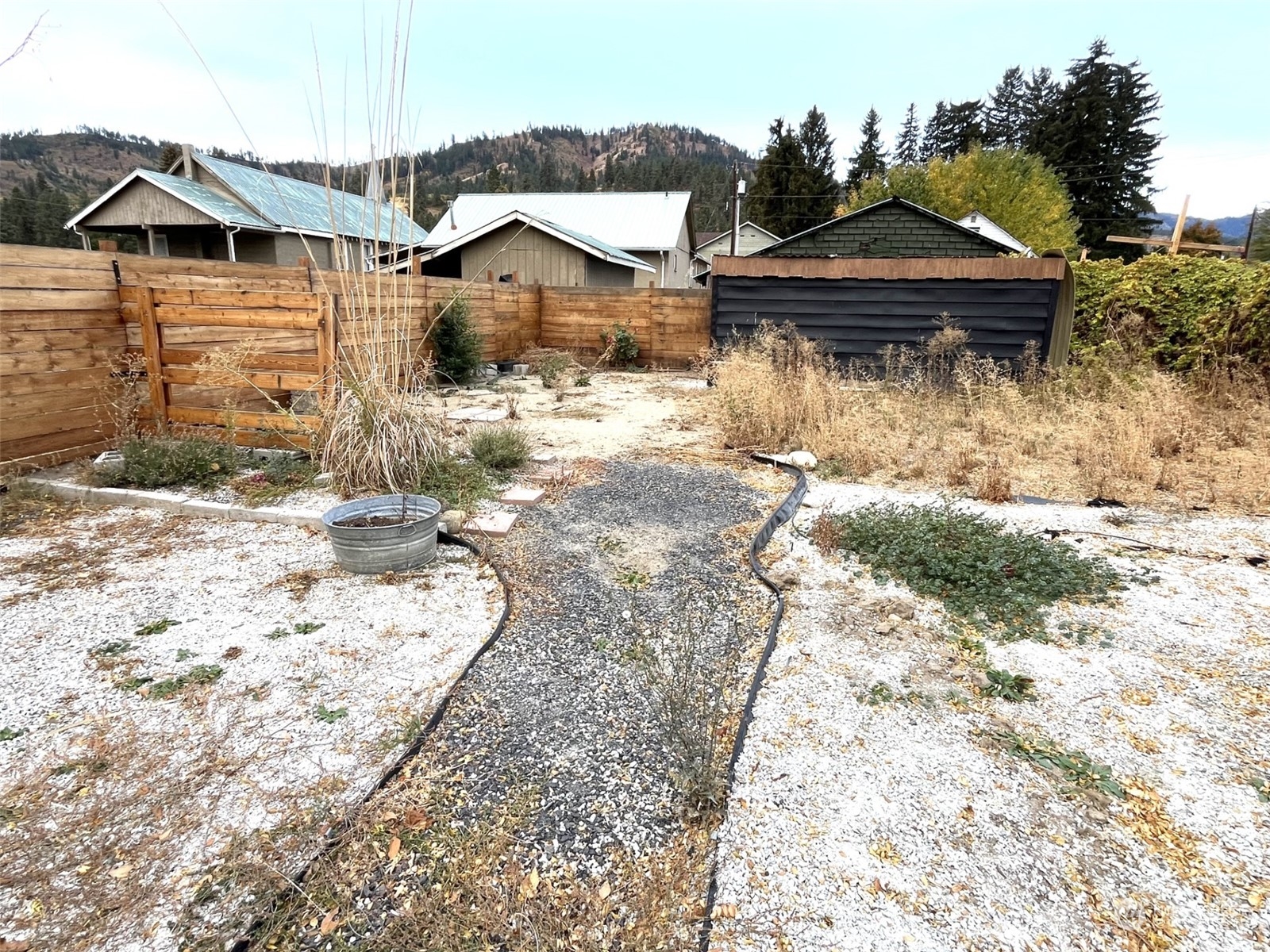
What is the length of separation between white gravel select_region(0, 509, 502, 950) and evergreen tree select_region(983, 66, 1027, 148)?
149 feet

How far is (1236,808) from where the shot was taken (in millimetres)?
1653

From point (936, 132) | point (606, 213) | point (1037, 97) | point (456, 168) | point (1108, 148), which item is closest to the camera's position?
point (606, 213)

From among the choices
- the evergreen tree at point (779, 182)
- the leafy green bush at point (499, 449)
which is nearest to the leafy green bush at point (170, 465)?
the leafy green bush at point (499, 449)

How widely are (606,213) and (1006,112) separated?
32871 mm

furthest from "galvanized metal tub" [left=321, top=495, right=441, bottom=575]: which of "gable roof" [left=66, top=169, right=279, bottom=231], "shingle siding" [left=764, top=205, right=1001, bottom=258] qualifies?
"gable roof" [left=66, top=169, right=279, bottom=231]

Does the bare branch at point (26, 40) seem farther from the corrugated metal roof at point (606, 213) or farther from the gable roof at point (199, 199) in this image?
the corrugated metal roof at point (606, 213)

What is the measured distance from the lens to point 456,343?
28.5ft

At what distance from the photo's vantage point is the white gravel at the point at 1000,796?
1.35 metres

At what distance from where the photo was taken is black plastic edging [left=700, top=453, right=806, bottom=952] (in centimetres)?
139

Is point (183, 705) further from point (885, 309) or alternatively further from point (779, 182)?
point (779, 182)

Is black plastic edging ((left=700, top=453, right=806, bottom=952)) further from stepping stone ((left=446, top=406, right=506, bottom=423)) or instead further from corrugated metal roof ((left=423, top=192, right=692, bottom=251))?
corrugated metal roof ((left=423, top=192, right=692, bottom=251))

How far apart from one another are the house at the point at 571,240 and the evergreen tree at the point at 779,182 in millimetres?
9327

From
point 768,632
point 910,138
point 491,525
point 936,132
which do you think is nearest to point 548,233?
point 491,525

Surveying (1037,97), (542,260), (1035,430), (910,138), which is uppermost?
(910,138)
